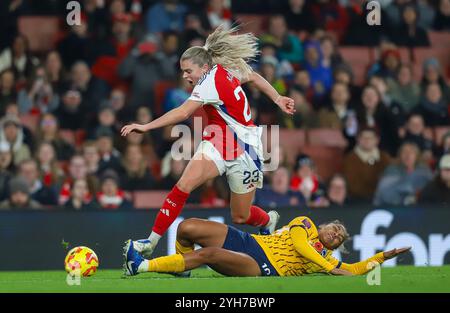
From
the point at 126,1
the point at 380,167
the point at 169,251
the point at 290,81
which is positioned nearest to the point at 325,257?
the point at 169,251

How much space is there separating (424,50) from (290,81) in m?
2.66

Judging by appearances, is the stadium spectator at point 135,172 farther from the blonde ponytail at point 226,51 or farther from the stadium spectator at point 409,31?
the stadium spectator at point 409,31

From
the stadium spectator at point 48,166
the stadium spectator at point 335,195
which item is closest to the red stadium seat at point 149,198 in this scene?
the stadium spectator at point 48,166

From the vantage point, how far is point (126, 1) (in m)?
17.6

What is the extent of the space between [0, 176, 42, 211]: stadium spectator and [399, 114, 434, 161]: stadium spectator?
5.17 m

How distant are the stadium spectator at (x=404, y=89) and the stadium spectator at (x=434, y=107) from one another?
0.42 feet

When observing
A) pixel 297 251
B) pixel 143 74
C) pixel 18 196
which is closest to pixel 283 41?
pixel 143 74

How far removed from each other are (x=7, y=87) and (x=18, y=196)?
239 cm

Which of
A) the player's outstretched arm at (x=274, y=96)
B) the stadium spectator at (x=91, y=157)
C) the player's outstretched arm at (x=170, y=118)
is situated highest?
the player's outstretched arm at (x=274, y=96)

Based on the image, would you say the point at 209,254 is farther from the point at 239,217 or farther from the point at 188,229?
the point at 239,217

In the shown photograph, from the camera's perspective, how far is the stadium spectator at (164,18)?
1722cm

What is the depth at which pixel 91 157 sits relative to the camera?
15.2 meters

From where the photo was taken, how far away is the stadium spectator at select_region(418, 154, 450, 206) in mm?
→ 15039

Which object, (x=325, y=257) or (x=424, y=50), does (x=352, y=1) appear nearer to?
(x=424, y=50)
